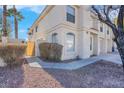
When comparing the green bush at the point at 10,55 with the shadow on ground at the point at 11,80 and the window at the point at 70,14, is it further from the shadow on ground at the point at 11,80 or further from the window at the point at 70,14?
the window at the point at 70,14

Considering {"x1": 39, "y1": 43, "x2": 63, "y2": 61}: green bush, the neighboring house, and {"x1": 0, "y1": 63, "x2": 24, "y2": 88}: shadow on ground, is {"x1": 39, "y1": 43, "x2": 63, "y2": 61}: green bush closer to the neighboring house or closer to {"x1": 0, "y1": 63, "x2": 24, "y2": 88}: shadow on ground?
the neighboring house

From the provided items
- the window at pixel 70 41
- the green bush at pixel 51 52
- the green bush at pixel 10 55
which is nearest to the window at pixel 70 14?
the window at pixel 70 41

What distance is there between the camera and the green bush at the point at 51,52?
10705 mm

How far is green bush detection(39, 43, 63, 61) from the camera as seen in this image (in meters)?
10.7

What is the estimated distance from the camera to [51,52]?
35.0ft

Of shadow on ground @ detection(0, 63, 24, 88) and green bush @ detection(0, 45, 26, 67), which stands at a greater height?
green bush @ detection(0, 45, 26, 67)

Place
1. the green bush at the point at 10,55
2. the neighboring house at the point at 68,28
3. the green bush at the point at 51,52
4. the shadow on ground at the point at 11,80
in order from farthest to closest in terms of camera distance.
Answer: the neighboring house at the point at 68,28 → the green bush at the point at 51,52 → the green bush at the point at 10,55 → the shadow on ground at the point at 11,80

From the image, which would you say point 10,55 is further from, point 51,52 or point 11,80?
point 51,52

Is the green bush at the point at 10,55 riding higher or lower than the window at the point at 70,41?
lower

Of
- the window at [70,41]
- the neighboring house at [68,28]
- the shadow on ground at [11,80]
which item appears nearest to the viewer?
the shadow on ground at [11,80]

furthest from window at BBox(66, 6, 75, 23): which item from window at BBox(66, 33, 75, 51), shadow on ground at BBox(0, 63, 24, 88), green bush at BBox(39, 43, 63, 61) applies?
shadow on ground at BBox(0, 63, 24, 88)

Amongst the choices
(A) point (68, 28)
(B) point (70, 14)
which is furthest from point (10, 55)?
(B) point (70, 14)

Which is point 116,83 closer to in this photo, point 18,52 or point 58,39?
point 18,52

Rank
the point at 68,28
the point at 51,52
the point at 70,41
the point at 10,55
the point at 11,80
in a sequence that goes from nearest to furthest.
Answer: the point at 11,80 < the point at 10,55 < the point at 51,52 < the point at 68,28 < the point at 70,41
